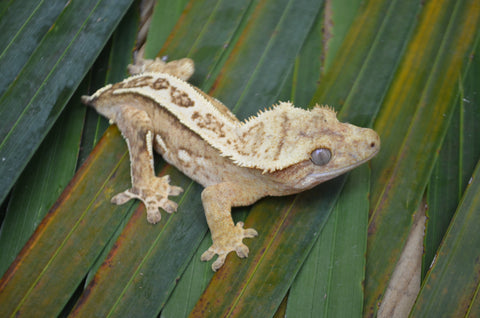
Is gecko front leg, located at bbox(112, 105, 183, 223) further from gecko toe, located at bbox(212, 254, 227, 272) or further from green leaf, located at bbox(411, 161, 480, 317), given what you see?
green leaf, located at bbox(411, 161, 480, 317)

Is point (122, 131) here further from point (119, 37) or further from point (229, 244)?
point (229, 244)

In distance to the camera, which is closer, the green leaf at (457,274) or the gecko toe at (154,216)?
the green leaf at (457,274)

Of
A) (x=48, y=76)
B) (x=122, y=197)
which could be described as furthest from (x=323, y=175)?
(x=48, y=76)

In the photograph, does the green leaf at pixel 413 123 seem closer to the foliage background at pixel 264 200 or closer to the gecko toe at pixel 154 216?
the foliage background at pixel 264 200

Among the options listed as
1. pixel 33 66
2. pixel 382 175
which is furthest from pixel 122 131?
pixel 382 175

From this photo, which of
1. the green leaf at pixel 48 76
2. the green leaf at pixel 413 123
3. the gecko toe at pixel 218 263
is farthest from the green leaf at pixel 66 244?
the green leaf at pixel 413 123

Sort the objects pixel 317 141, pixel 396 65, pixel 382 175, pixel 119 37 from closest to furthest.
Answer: pixel 317 141
pixel 382 175
pixel 396 65
pixel 119 37
